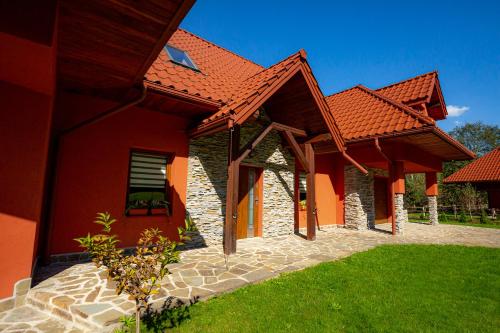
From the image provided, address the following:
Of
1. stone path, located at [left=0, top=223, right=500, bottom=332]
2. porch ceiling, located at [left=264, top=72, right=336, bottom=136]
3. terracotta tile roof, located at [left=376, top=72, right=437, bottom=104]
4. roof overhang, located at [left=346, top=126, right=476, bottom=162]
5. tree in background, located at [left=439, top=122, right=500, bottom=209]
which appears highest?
tree in background, located at [left=439, top=122, right=500, bottom=209]

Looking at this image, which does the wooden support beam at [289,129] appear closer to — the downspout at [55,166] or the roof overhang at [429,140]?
the roof overhang at [429,140]

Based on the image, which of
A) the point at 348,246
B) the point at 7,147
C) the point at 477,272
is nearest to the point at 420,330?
the point at 477,272

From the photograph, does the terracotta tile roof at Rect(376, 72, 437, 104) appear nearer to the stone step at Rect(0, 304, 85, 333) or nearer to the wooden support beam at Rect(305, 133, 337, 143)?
the wooden support beam at Rect(305, 133, 337, 143)

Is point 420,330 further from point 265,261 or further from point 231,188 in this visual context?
point 231,188

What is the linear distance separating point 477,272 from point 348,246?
2838mm

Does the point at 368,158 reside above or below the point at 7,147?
above

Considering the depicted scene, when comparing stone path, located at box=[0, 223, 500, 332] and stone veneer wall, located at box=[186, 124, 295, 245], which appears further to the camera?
stone veneer wall, located at box=[186, 124, 295, 245]

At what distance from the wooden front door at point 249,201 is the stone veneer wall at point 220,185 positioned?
8.8 inches

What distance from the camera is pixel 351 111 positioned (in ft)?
37.3

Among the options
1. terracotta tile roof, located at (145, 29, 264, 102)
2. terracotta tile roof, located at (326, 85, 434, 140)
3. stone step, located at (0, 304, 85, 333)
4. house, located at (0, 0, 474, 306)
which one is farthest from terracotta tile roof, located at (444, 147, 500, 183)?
stone step, located at (0, 304, 85, 333)

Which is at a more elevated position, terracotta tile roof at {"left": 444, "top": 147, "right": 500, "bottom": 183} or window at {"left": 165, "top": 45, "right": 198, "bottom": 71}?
window at {"left": 165, "top": 45, "right": 198, "bottom": 71}

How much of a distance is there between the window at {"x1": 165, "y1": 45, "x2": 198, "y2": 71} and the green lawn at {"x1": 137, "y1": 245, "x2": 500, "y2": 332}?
20.9ft

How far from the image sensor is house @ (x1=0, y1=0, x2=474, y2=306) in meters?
3.35

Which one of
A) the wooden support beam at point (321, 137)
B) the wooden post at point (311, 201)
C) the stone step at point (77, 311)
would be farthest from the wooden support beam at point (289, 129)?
the stone step at point (77, 311)
